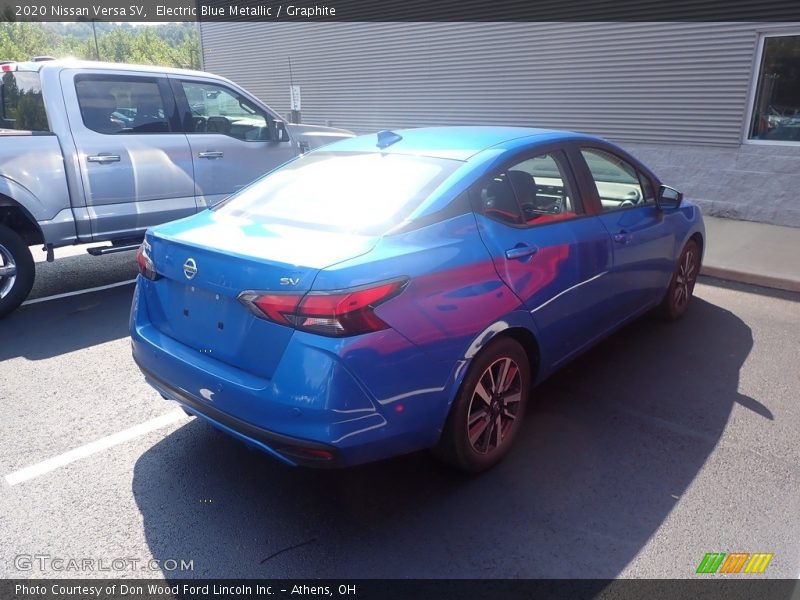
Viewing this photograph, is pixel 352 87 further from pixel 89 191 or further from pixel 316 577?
pixel 316 577

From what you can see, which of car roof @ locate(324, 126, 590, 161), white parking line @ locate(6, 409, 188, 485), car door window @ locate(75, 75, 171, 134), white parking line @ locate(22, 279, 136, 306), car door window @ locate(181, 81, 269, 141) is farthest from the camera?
car door window @ locate(181, 81, 269, 141)

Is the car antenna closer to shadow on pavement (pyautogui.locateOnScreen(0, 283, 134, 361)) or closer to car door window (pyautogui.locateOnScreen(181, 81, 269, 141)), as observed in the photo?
shadow on pavement (pyautogui.locateOnScreen(0, 283, 134, 361))

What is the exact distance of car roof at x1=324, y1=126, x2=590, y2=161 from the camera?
141 inches

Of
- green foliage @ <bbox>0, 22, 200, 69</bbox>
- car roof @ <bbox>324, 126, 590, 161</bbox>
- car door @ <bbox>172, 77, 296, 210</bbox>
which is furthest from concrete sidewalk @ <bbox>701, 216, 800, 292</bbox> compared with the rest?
green foliage @ <bbox>0, 22, 200, 69</bbox>

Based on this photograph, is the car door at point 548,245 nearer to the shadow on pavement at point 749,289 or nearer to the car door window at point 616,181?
the car door window at point 616,181

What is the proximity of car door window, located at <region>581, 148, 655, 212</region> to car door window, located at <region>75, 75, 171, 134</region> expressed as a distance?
4340 millimetres

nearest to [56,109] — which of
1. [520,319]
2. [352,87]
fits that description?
[520,319]

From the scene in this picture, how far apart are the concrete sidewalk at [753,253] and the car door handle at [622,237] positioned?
127 inches

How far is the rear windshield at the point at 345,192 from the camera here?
311 cm

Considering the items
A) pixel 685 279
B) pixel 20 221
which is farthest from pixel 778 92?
pixel 20 221

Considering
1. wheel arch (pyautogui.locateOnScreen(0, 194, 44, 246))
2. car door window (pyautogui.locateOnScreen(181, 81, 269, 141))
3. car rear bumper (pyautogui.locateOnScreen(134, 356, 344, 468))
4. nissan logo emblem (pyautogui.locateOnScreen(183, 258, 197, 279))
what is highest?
car door window (pyautogui.locateOnScreen(181, 81, 269, 141))

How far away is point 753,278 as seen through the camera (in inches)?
264

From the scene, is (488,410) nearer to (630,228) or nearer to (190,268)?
(190,268)

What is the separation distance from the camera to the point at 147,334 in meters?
3.25
